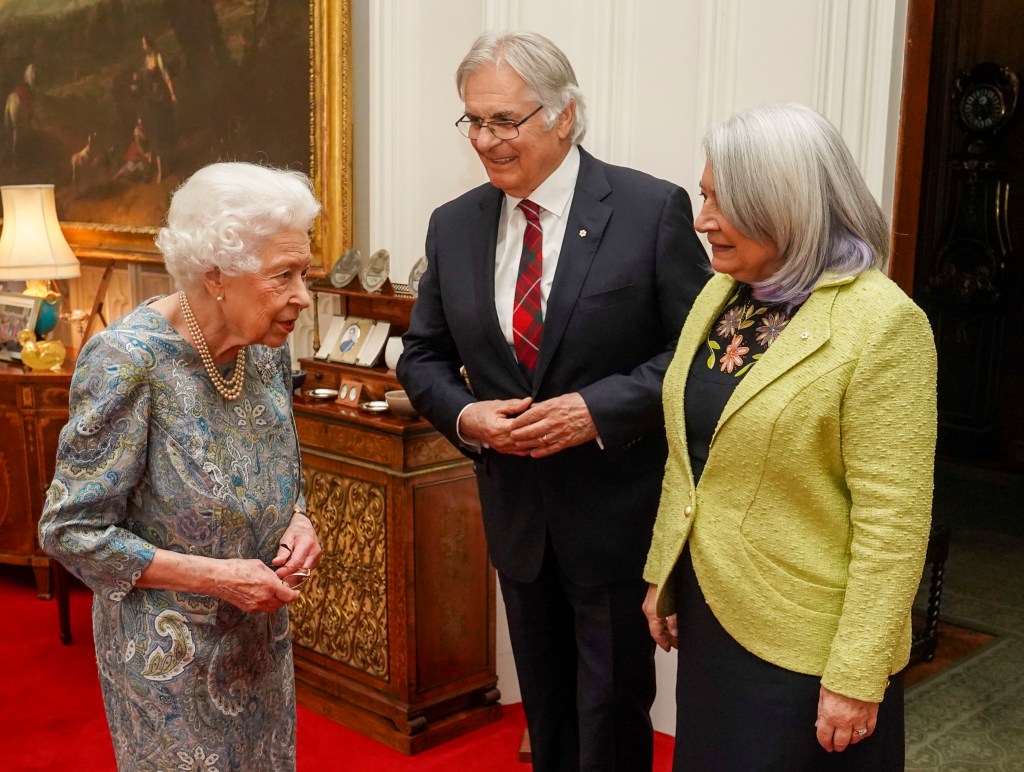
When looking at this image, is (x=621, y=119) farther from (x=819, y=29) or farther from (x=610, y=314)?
(x=610, y=314)

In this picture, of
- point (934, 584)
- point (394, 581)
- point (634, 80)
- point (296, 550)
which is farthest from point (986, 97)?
point (296, 550)

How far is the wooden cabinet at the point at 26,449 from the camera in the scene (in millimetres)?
5238

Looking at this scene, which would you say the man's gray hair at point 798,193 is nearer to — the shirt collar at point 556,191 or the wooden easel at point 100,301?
the shirt collar at point 556,191

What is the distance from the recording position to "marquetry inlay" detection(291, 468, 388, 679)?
3855 mm

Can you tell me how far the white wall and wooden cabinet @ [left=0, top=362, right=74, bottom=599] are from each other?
5.75ft

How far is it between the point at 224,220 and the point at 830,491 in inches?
45.2

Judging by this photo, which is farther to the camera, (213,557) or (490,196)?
(490,196)

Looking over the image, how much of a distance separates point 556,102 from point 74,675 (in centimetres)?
311

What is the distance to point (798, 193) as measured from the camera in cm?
193

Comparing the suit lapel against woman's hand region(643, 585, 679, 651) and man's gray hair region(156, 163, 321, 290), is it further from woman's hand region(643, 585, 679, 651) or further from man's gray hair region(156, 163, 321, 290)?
man's gray hair region(156, 163, 321, 290)

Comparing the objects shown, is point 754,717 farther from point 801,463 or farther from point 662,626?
point 801,463

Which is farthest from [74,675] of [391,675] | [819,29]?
[819,29]

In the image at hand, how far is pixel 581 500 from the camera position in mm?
2662

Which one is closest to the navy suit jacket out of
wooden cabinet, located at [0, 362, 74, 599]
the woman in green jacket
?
the woman in green jacket
